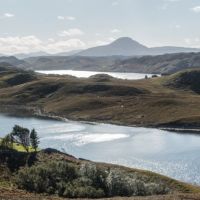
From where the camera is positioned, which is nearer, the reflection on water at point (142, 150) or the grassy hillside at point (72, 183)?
the grassy hillside at point (72, 183)

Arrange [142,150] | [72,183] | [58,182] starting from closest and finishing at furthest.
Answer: [58,182], [72,183], [142,150]

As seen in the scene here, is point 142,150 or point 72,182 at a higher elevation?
point 72,182

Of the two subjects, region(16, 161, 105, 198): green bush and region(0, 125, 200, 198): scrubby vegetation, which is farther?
region(0, 125, 200, 198): scrubby vegetation

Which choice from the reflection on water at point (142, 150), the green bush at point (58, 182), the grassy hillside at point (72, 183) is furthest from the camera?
the reflection on water at point (142, 150)

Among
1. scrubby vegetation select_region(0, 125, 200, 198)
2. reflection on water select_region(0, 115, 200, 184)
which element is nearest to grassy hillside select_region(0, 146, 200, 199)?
scrubby vegetation select_region(0, 125, 200, 198)

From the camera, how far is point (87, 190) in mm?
52781

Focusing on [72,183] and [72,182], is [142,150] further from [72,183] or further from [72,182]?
[72,183]

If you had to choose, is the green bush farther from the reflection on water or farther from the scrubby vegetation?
the reflection on water

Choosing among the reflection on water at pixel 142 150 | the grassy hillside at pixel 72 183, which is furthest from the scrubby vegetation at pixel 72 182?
the reflection on water at pixel 142 150

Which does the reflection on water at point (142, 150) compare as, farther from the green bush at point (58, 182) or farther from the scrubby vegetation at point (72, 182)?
the green bush at point (58, 182)

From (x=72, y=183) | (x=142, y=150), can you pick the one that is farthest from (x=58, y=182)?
(x=142, y=150)

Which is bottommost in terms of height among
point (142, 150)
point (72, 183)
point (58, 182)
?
point (142, 150)

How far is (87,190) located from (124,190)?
7.52 m

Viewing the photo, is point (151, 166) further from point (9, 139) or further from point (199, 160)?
point (9, 139)
